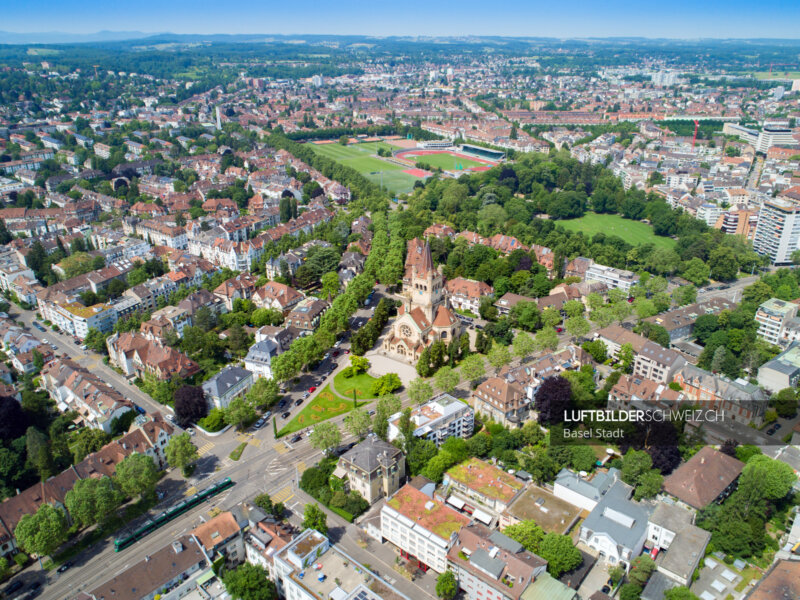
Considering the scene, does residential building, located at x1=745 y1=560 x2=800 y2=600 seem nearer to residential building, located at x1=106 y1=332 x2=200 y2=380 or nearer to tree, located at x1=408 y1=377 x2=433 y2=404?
tree, located at x1=408 y1=377 x2=433 y2=404

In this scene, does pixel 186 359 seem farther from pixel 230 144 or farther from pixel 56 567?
pixel 230 144


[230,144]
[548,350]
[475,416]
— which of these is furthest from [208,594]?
[230,144]

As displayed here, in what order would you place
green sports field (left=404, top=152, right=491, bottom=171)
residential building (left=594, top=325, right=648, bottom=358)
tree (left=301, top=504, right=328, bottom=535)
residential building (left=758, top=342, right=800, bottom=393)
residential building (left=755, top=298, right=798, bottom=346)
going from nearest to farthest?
tree (left=301, top=504, right=328, bottom=535), residential building (left=758, top=342, right=800, bottom=393), residential building (left=594, top=325, right=648, bottom=358), residential building (left=755, top=298, right=798, bottom=346), green sports field (left=404, top=152, right=491, bottom=171)

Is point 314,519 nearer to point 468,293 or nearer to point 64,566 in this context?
point 64,566

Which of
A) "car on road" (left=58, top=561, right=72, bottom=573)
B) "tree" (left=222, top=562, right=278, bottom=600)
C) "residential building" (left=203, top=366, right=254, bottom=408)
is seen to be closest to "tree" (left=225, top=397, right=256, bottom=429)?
"residential building" (left=203, top=366, right=254, bottom=408)

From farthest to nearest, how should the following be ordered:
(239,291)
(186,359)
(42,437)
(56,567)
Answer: (239,291)
(186,359)
(42,437)
(56,567)

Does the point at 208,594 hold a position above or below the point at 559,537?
Result: below

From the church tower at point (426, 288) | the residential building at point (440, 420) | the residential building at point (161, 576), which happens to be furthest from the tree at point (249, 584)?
the church tower at point (426, 288)
